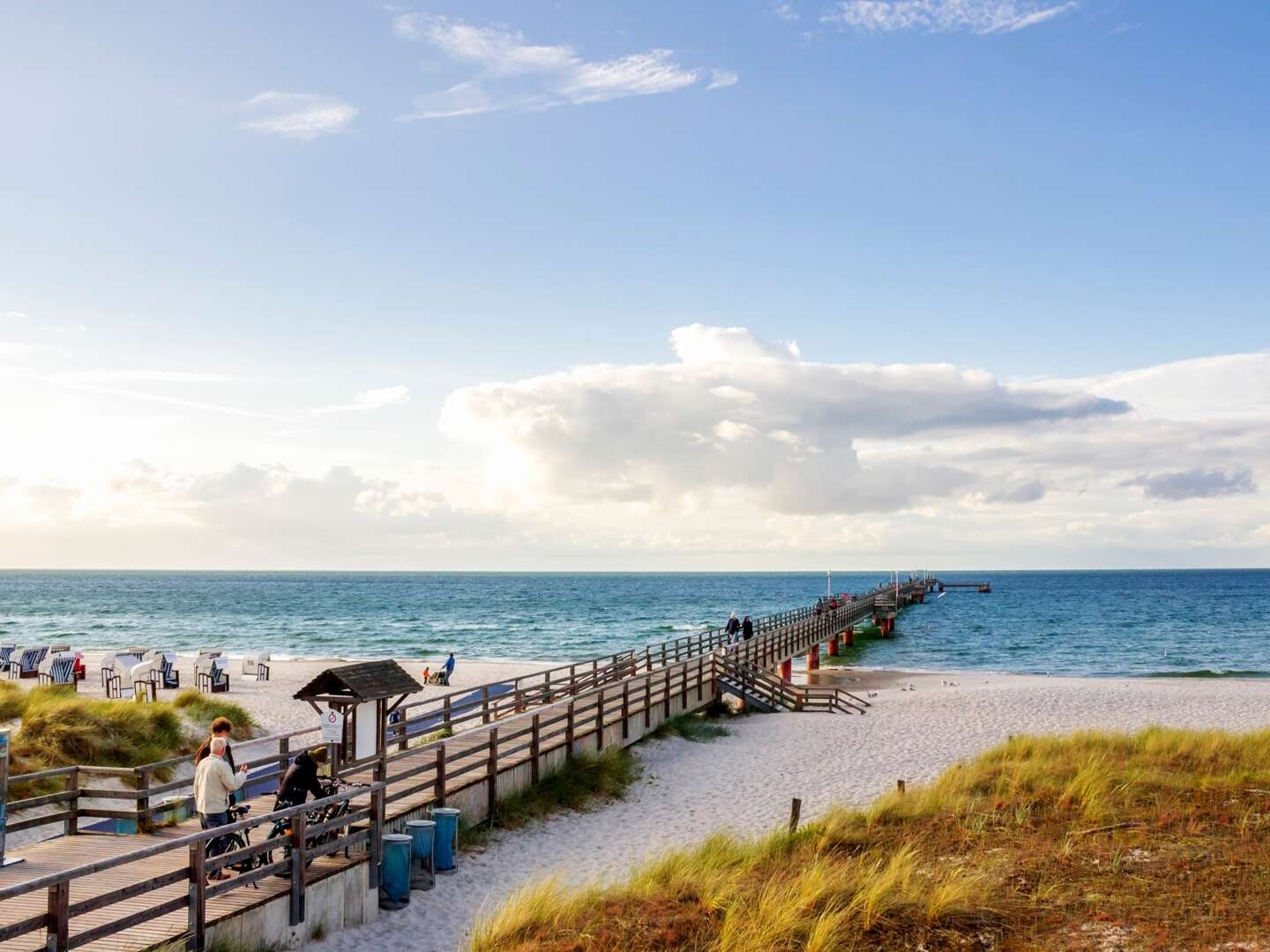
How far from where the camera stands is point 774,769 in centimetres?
2106

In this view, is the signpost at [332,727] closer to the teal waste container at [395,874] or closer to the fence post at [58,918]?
the teal waste container at [395,874]

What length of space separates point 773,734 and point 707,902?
1592 cm

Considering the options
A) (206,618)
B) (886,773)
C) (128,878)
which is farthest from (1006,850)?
(206,618)

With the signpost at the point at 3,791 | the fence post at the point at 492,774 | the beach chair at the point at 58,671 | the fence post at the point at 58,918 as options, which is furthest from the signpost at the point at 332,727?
the beach chair at the point at 58,671

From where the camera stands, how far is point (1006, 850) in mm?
12477

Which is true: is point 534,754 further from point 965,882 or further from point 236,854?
point 965,882

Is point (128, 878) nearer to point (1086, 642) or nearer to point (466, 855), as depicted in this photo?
point (466, 855)

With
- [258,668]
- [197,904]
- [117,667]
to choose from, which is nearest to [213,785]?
[197,904]

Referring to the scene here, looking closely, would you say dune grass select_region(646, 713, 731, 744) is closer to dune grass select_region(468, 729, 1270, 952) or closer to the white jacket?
dune grass select_region(468, 729, 1270, 952)

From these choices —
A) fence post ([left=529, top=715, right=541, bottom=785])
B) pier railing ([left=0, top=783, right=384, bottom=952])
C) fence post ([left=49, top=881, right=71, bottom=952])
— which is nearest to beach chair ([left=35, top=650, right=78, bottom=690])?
fence post ([left=529, top=715, right=541, bottom=785])

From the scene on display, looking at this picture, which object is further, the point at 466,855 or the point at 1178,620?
the point at 1178,620

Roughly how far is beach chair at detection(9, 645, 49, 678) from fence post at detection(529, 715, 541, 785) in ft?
78.5

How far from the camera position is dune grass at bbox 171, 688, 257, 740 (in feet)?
75.5

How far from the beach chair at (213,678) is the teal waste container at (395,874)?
24.6 meters
